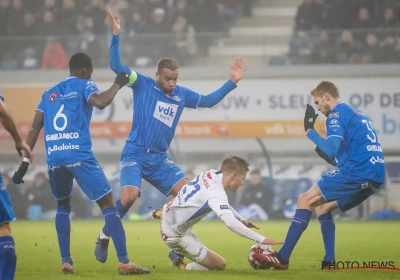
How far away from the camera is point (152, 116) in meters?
9.98

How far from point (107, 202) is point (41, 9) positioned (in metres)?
16.0

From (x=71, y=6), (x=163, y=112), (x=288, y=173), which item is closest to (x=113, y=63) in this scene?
(x=163, y=112)

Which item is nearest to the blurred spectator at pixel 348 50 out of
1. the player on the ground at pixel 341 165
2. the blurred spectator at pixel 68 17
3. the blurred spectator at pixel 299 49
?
the blurred spectator at pixel 299 49

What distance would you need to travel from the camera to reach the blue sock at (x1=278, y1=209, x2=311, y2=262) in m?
→ 8.84

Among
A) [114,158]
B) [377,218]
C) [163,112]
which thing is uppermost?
[163,112]

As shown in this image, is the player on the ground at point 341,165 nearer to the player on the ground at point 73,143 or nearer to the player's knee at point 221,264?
the player's knee at point 221,264

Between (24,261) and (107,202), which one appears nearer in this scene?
(107,202)

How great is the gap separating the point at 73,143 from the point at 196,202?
147 cm

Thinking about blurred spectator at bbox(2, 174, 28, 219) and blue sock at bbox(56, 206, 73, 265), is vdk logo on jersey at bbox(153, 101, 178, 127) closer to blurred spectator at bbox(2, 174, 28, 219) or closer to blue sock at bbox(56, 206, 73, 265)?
blue sock at bbox(56, 206, 73, 265)

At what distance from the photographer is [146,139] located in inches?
390

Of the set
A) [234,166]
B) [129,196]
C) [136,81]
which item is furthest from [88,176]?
[136,81]

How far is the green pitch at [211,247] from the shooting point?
847cm

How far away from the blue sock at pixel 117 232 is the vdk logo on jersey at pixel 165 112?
1.80m

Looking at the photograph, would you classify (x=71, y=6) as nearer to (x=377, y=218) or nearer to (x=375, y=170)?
(x=377, y=218)
